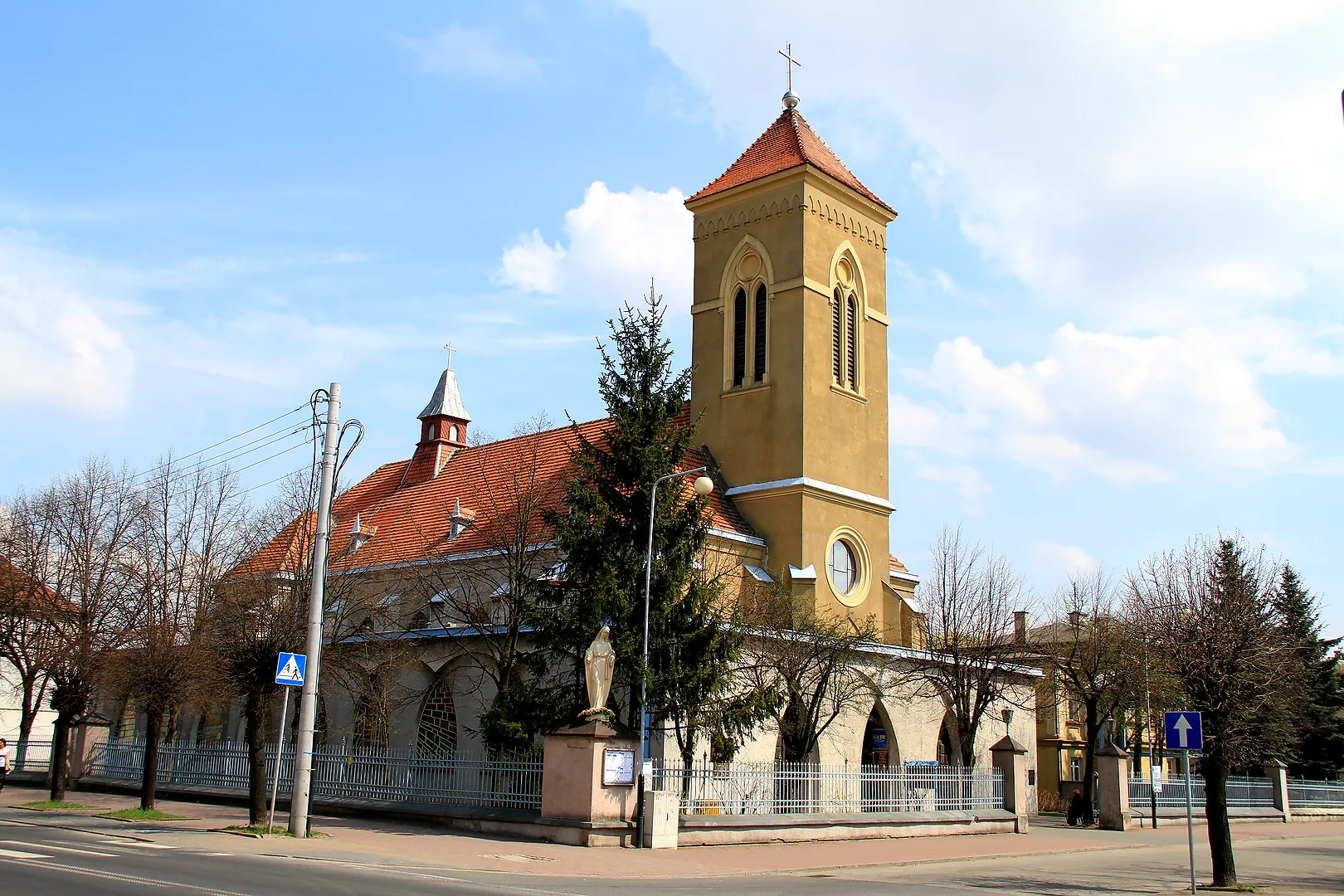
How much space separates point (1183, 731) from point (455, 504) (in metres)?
25.5

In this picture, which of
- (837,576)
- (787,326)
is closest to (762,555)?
(837,576)

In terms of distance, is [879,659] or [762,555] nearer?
[879,659]

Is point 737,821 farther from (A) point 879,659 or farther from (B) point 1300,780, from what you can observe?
(B) point 1300,780

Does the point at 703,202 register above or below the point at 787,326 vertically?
above

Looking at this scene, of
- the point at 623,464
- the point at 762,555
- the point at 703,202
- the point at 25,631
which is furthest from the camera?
the point at 703,202

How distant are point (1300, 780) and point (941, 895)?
135ft

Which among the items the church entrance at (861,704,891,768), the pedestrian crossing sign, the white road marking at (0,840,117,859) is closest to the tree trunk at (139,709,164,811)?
the pedestrian crossing sign

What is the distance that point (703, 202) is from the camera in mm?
38219

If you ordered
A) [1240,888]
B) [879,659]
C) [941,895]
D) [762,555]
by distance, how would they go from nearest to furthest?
[941,895] < [1240,888] < [879,659] < [762,555]

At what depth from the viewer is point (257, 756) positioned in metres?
22.1

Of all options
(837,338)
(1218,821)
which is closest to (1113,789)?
(837,338)

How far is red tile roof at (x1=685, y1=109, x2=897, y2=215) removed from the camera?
120 ft

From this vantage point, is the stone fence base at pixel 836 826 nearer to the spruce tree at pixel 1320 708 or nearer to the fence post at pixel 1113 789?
the fence post at pixel 1113 789

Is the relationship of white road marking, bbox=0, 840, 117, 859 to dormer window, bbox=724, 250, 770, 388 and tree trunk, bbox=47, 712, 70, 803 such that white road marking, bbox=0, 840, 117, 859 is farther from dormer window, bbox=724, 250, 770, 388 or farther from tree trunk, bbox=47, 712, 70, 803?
dormer window, bbox=724, 250, 770, 388
